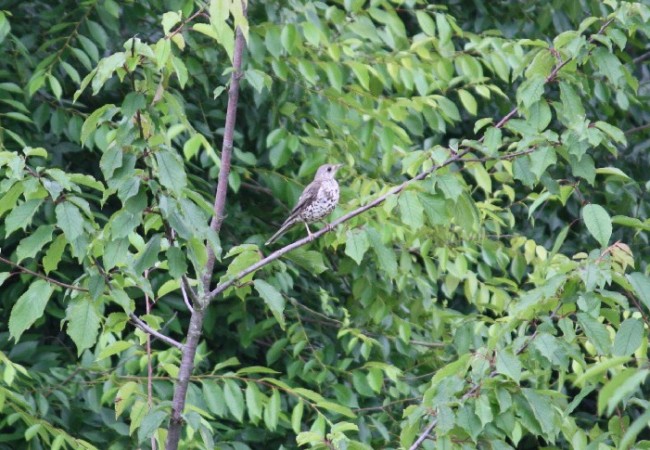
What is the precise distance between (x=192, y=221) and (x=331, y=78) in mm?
2589

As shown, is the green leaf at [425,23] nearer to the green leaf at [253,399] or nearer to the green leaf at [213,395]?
the green leaf at [253,399]

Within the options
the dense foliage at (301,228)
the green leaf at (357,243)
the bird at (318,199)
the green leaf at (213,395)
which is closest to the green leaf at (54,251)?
the dense foliage at (301,228)

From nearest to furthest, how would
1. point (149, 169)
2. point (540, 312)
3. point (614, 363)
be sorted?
point (614, 363), point (149, 169), point (540, 312)

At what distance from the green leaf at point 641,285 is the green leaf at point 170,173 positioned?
1.08 meters

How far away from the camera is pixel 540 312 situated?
3178 millimetres

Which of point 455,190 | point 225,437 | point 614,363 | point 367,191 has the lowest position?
point 225,437

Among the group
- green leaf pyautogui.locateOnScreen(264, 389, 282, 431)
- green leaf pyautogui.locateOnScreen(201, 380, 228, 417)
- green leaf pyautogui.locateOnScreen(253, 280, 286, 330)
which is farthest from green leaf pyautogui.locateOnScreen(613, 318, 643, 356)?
green leaf pyautogui.locateOnScreen(264, 389, 282, 431)

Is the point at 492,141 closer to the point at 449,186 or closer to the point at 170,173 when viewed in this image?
the point at 449,186

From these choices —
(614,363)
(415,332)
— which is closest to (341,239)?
(614,363)

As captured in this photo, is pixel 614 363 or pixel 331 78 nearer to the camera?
pixel 614 363

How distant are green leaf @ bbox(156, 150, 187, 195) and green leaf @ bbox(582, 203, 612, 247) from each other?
1038mm

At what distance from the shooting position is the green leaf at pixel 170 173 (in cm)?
291

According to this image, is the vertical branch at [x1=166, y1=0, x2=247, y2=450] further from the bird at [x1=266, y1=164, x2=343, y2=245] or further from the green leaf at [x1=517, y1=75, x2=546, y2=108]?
the bird at [x1=266, y1=164, x2=343, y2=245]

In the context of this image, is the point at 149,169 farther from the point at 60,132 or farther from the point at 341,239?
the point at 60,132
